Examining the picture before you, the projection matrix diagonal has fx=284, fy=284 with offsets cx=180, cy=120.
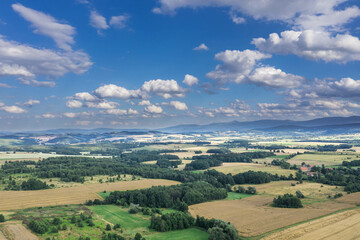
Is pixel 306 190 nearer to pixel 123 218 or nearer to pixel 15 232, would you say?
pixel 123 218

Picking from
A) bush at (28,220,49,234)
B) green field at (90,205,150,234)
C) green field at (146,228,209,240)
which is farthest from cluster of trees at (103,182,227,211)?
bush at (28,220,49,234)

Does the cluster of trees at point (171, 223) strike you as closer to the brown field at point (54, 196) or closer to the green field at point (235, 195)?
the green field at point (235, 195)

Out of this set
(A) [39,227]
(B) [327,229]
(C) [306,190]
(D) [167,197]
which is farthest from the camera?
(C) [306,190]

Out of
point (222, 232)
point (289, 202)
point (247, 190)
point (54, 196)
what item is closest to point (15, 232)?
point (54, 196)

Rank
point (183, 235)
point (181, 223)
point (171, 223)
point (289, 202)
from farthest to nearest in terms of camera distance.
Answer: point (289, 202) < point (181, 223) < point (171, 223) < point (183, 235)

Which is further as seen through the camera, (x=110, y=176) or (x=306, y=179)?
(x=110, y=176)

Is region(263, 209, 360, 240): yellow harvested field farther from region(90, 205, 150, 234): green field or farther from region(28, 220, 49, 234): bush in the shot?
region(28, 220, 49, 234): bush

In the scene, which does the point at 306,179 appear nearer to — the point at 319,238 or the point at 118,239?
the point at 319,238

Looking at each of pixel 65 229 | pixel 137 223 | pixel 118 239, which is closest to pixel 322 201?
pixel 137 223
